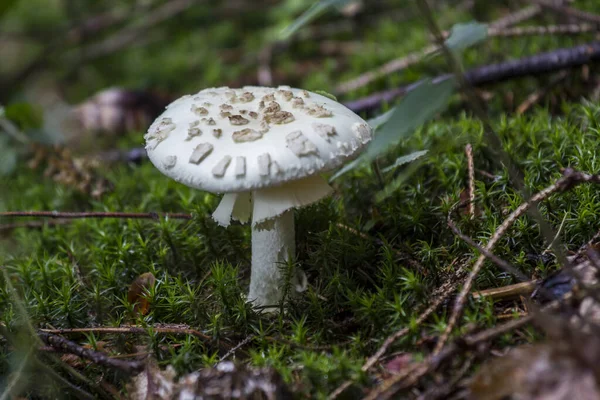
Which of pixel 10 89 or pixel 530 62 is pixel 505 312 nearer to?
pixel 530 62

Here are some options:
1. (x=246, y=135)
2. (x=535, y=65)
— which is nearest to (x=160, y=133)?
(x=246, y=135)

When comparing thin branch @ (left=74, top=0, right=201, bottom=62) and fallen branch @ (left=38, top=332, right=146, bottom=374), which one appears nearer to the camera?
fallen branch @ (left=38, top=332, right=146, bottom=374)

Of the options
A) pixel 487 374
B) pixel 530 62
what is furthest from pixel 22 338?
pixel 530 62

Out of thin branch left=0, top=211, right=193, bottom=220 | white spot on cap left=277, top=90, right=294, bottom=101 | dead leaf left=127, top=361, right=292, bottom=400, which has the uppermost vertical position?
white spot on cap left=277, top=90, right=294, bottom=101

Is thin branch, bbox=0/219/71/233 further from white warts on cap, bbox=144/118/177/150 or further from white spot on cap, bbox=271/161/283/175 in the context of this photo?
white spot on cap, bbox=271/161/283/175

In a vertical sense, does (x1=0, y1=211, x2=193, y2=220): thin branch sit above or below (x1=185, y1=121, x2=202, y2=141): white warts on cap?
below

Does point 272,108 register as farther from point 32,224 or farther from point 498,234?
point 32,224

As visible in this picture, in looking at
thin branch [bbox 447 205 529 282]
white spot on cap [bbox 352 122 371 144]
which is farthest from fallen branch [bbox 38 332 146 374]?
thin branch [bbox 447 205 529 282]
